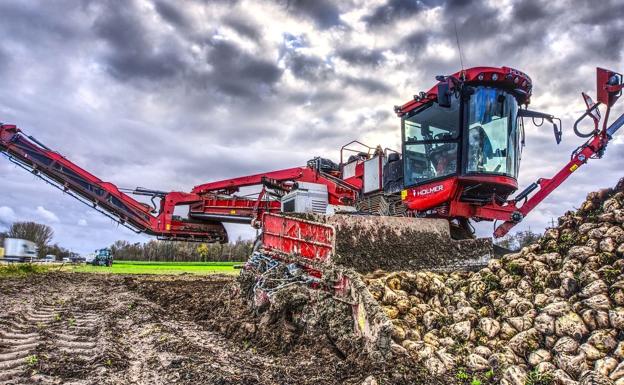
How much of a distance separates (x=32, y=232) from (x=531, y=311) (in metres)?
60.0

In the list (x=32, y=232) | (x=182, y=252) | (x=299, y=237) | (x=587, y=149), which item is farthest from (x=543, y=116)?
(x=32, y=232)

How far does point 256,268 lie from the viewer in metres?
6.61

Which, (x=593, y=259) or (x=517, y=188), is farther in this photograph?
(x=517, y=188)

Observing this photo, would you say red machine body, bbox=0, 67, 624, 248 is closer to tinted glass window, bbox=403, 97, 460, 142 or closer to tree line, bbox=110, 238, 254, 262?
tinted glass window, bbox=403, 97, 460, 142

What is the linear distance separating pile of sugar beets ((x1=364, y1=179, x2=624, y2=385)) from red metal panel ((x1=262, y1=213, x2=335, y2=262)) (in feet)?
2.81

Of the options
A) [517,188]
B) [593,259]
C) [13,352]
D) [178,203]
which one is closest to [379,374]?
[593,259]

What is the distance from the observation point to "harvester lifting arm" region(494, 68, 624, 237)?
314 inches

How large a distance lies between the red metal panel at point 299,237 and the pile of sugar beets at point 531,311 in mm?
856

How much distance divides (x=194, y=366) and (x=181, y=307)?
4.04m

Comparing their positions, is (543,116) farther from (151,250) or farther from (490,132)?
(151,250)

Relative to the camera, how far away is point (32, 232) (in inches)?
2088

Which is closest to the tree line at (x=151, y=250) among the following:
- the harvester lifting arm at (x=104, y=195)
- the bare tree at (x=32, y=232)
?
the bare tree at (x=32, y=232)

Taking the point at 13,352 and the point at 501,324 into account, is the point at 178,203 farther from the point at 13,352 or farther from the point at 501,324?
the point at 501,324

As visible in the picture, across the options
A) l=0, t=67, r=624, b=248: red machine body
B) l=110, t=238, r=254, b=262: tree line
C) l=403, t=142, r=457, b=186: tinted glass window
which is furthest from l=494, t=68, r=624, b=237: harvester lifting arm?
l=110, t=238, r=254, b=262: tree line
